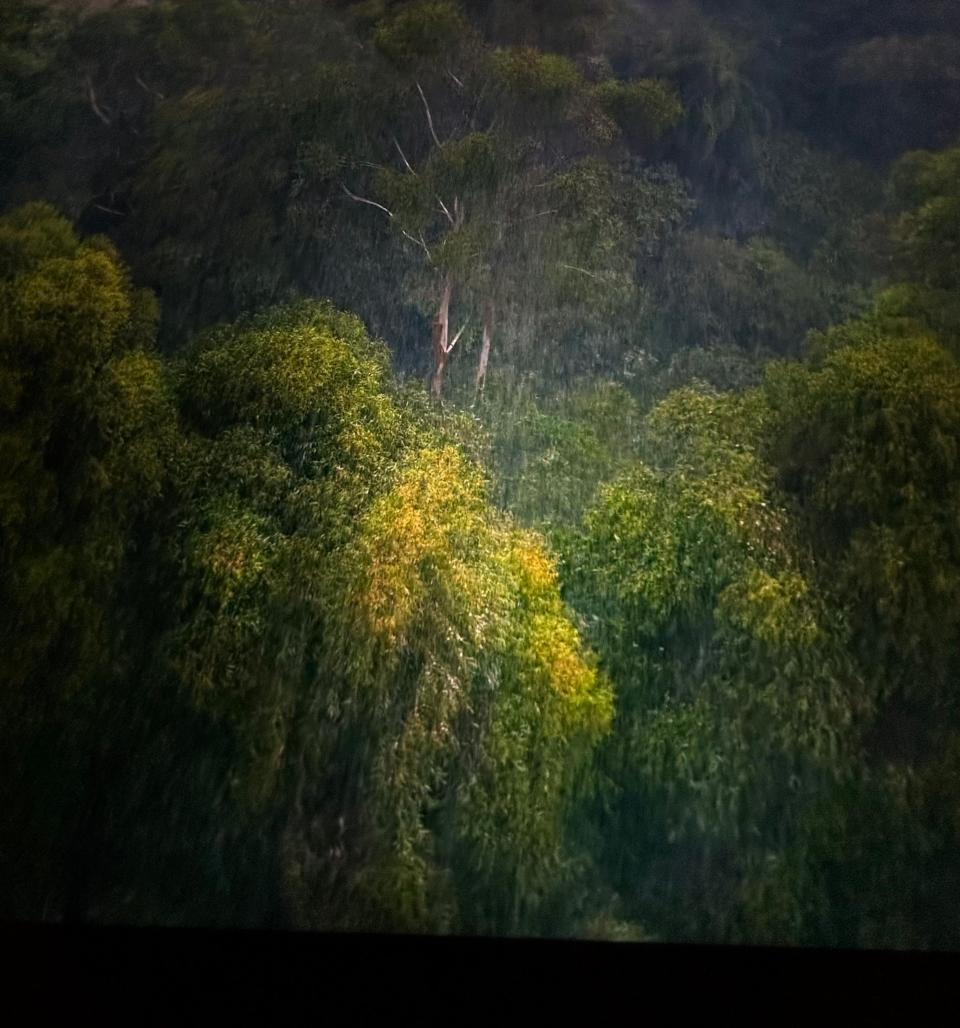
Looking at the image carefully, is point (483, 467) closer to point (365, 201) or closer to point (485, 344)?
point (485, 344)

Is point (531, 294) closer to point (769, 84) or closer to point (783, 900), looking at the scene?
point (769, 84)

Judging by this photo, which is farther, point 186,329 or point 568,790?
point 186,329

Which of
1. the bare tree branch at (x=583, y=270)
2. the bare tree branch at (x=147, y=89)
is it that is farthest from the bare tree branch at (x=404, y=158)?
the bare tree branch at (x=147, y=89)

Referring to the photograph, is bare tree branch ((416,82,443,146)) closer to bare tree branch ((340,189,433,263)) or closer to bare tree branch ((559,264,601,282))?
bare tree branch ((340,189,433,263))

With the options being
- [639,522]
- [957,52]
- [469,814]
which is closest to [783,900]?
[469,814]

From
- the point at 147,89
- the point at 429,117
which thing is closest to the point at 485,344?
the point at 429,117

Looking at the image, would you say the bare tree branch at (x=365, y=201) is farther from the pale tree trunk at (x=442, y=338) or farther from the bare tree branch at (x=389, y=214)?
the pale tree trunk at (x=442, y=338)
